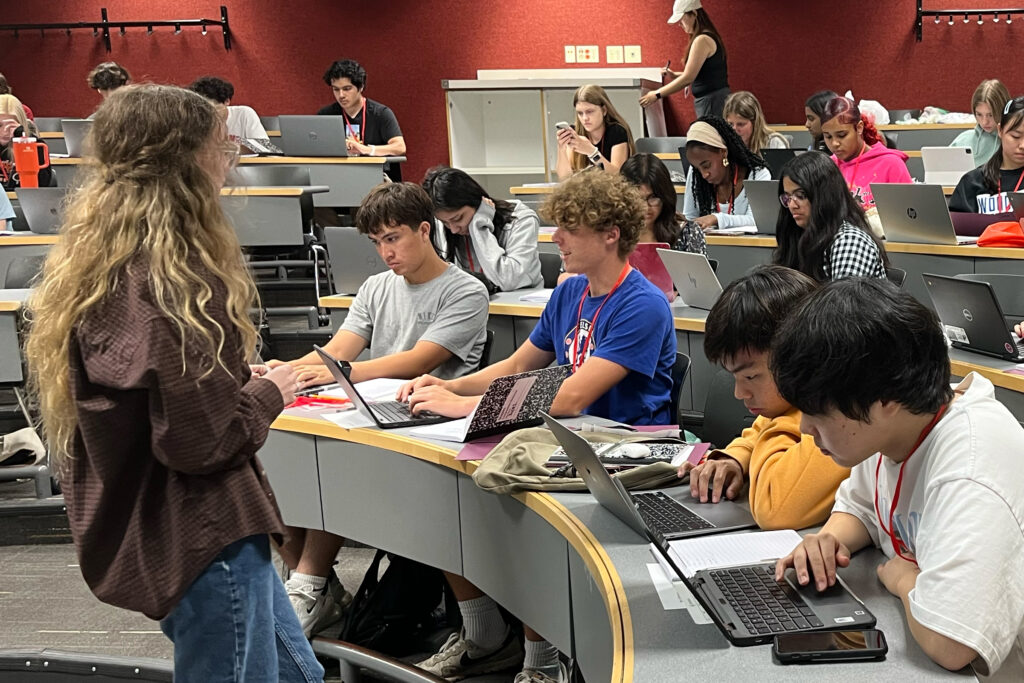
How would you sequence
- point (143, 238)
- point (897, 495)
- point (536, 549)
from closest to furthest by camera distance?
1. point (897, 495)
2. point (143, 238)
3. point (536, 549)

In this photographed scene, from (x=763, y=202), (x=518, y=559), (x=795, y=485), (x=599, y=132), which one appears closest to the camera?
(x=795, y=485)

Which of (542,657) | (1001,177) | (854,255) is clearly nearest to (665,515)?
(542,657)

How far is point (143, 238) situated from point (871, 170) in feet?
14.0

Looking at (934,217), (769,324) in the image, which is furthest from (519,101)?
(769,324)

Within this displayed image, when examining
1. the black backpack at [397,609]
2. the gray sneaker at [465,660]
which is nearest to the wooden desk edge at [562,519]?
the black backpack at [397,609]

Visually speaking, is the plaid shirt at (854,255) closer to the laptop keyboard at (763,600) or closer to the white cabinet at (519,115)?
the laptop keyboard at (763,600)

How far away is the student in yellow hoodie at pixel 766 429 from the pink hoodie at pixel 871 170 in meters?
3.45

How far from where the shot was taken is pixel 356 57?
9938 mm

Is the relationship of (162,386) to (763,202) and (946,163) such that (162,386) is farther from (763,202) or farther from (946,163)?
(946,163)

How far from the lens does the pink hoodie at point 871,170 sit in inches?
203

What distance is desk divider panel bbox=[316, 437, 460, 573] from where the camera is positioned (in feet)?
8.31

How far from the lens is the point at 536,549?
7.03ft

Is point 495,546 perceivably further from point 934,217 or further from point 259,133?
point 259,133

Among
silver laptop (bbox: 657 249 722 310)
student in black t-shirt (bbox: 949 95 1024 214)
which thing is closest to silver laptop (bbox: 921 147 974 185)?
student in black t-shirt (bbox: 949 95 1024 214)
